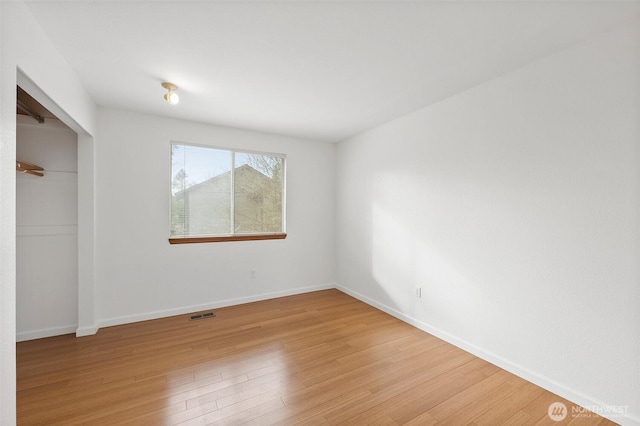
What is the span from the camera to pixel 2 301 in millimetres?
1255

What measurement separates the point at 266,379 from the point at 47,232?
2799 mm

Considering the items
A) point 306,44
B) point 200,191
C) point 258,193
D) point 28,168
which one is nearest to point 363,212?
point 258,193

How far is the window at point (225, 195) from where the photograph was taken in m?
3.46

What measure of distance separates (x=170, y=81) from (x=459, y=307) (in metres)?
3.50

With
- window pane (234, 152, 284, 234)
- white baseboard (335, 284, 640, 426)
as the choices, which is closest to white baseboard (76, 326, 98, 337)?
window pane (234, 152, 284, 234)

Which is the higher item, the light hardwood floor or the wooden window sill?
the wooden window sill

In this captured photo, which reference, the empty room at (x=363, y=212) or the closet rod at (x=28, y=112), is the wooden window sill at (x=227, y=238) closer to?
the empty room at (x=363, y=212)

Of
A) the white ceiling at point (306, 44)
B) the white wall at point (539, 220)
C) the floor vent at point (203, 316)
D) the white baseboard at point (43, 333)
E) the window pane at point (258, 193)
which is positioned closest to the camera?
the white ceiling at point (306, 44)

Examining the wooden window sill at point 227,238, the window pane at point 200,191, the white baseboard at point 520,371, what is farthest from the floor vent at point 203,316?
the white baseboard at point 520,371

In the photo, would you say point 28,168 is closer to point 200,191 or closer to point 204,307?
point 200,191

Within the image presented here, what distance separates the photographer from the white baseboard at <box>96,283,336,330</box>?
3.08 m

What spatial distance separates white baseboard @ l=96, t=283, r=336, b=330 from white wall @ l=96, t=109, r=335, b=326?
0.01 metres

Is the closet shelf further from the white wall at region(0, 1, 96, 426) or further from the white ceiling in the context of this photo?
the white wall at region(0, 1, 96, 426)

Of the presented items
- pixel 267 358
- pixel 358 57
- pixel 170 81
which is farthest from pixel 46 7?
pixel 267 358
